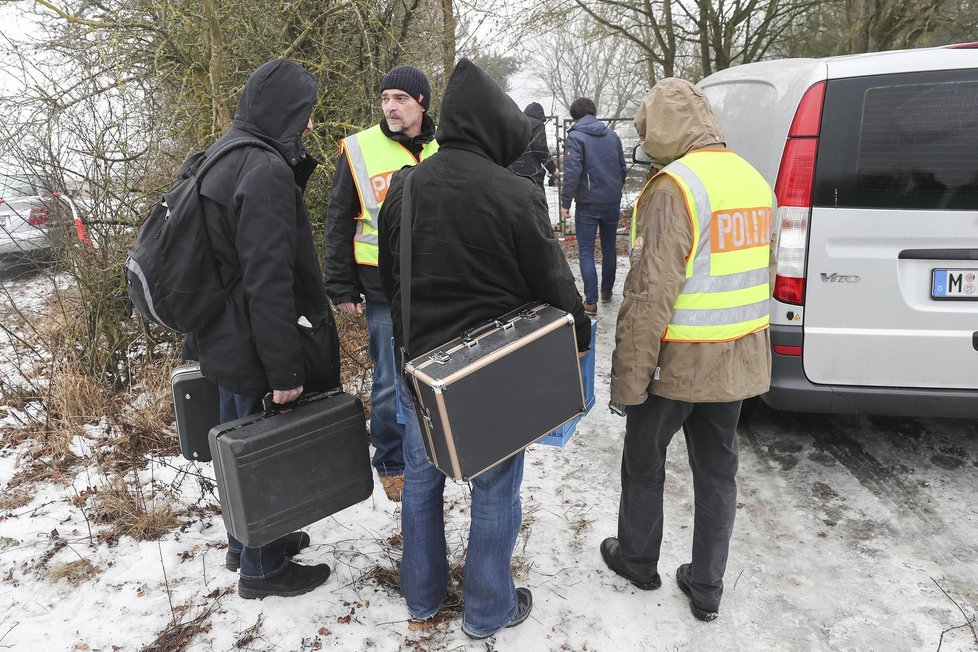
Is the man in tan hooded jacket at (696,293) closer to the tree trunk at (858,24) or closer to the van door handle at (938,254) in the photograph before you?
the van door handle at (938,254)

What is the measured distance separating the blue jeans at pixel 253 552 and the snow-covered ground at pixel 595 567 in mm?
126

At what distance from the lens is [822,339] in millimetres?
3068

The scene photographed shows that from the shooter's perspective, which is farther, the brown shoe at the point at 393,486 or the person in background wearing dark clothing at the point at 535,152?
the person in background wearing dark clothing at the point at 535,152

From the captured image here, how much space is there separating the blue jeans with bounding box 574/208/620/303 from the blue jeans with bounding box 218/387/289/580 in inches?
162

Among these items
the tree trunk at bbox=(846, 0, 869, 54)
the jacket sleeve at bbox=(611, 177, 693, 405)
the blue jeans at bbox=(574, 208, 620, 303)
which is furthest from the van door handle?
the tree trunk at bbox=(846, 0, 869, 54)

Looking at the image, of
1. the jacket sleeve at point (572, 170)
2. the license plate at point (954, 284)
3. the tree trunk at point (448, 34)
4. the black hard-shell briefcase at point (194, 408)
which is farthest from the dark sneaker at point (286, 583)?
the jacket sleeve at point (572, 170)

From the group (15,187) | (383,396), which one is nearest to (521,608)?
(383,396)

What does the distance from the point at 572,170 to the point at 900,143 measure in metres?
3.47

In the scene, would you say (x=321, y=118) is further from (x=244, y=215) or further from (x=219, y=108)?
(x=244, y=215)

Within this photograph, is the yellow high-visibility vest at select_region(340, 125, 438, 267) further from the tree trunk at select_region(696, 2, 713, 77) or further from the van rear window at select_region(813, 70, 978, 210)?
the tree trunk at select_region(696, 2, 713, 77)

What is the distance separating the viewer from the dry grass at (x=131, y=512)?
2.98 meters

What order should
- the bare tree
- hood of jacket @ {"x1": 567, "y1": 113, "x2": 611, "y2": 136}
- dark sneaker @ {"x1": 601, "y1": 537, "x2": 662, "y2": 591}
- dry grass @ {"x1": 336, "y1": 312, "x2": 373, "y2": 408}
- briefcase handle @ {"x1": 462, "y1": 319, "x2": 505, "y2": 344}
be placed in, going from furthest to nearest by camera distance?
the bare tree, hood of jacket @ {"x1": 567, "y1": 113, "x2": 611, "y2": 136}, dry grass @ {"x1": 336, "y1": 312, "x2": 373, "y2": 408}, dark sneaker @ {"x1": 601, "y1": 537, "x2": 662, "y2": 591}, briefcase handle @ {"x1": 462, "y1": 319, "x2": 505, "y2": 344}

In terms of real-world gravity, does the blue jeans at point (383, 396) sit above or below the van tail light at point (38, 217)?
below

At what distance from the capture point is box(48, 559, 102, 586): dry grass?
8.82 ft
